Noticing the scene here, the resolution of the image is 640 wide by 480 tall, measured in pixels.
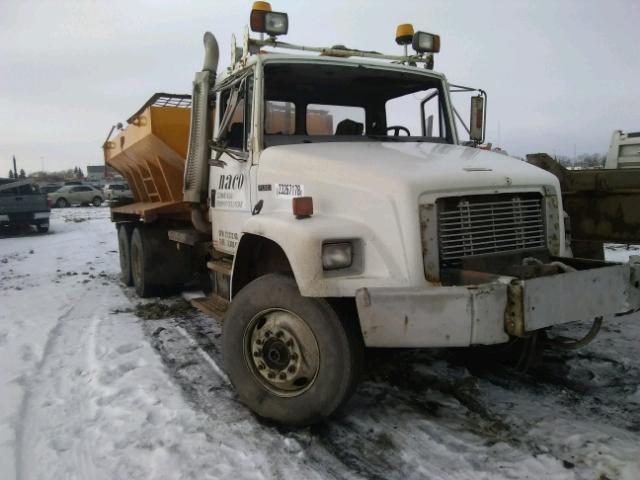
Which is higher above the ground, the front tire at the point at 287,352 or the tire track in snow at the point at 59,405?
the front tire at the point at 287,352

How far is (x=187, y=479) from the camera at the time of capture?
292 cm

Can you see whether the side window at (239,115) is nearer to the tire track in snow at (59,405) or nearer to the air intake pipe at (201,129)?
the air intake pipe at (201,129)

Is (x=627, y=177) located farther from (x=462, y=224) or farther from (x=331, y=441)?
(x=331, y=441)

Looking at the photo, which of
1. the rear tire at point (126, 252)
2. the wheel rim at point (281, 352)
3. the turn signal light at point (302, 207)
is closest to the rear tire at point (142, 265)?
the rear tire at point (126, 252)

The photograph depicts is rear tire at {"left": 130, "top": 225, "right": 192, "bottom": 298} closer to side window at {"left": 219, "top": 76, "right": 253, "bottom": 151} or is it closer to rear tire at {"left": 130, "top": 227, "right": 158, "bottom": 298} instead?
rear tire at {"left": 130, "top": 227, "right": 158, "bottom": 298}

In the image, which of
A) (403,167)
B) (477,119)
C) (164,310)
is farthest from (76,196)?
(403,167)

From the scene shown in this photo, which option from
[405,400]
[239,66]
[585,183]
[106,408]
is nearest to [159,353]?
[106,408]

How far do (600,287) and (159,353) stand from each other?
3827 millimetres

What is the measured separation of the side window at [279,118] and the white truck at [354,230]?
0.01 meters

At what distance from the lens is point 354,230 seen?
10.6 feet

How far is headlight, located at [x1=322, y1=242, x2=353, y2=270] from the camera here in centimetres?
318

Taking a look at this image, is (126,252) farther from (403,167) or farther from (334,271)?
(403,167)

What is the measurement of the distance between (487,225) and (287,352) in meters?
1.55

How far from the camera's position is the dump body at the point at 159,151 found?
A: 20.4 ft
